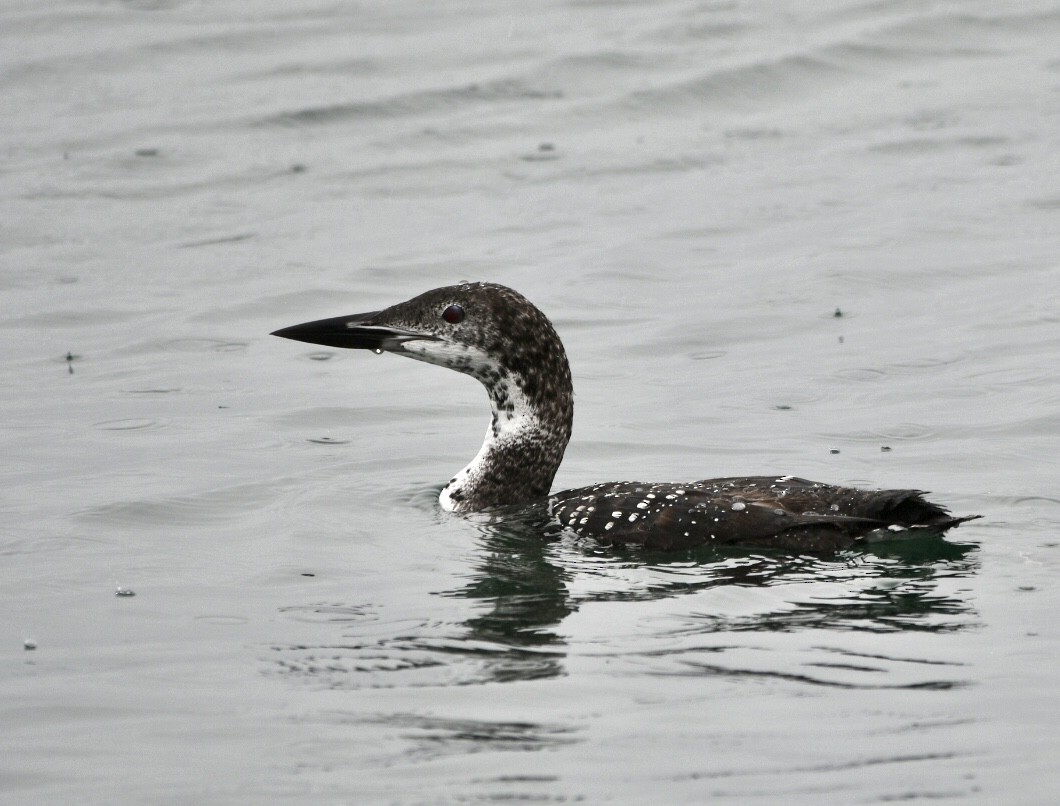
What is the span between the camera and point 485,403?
10.0 meters

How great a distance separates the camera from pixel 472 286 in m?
7.58

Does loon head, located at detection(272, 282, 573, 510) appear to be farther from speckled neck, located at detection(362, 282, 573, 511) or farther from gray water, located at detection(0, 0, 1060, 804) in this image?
gray water, located at detection(0, 0, 1060, 804)

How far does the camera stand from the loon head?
7512 millimetres

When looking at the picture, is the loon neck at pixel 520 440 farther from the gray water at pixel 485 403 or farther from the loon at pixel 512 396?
the gray water at pixel 485 403

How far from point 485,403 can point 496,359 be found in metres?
2.45

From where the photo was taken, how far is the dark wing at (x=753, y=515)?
21.1ft

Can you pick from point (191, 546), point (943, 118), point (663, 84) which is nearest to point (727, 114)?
point (663, 84)

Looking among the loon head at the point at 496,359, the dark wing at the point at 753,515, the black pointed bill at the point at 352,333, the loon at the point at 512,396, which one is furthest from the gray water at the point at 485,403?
the black pointed bill at the point at 352,333

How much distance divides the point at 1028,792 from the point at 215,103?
12.9 meters

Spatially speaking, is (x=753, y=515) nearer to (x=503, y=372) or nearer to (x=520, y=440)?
(x=520, y=440)

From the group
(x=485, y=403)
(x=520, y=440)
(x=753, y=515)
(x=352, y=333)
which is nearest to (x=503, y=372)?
(x=520, y=440)

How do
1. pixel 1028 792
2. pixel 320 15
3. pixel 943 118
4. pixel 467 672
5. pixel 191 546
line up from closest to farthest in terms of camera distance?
pixel 1028 792 < pixel 467 672 < pixel 191 546 < pixel 943 118 < pixel 320 15

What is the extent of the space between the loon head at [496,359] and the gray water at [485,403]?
331 millimetres

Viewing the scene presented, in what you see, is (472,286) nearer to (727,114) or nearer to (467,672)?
(467,672)
